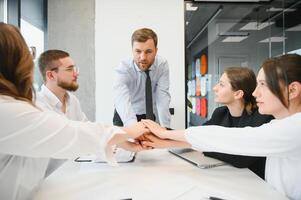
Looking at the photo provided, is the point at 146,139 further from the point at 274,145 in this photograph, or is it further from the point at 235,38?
the point at 235,38

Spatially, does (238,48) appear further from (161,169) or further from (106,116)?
(161,169)

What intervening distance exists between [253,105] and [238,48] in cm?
288

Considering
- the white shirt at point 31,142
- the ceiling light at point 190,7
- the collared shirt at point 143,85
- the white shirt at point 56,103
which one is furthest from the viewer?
the ceiling light at point 190,7

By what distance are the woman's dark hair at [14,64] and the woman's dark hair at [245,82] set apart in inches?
53.3

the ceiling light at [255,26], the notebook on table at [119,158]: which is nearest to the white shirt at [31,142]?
the notebook on table at [119,158]

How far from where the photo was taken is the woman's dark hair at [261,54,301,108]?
3.79 feet

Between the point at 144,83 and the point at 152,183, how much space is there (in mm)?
1825

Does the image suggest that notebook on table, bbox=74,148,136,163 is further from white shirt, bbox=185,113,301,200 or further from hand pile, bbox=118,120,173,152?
white shirt, bbox=185,113,301,200

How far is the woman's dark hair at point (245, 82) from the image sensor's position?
6.05 feet

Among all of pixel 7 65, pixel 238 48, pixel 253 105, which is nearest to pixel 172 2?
pixel 238 48

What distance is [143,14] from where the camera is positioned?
376 cm

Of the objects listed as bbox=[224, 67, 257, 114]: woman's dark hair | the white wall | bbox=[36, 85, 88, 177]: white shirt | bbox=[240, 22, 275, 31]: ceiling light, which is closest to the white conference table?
bbox=[224, 67, 257, 114]: woman's dark hair

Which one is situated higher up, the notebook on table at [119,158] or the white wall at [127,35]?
the white wall at [127,35]

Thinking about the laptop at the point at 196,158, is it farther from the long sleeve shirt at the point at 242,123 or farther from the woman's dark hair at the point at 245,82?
the woman's dark hair at the point at 245,82
